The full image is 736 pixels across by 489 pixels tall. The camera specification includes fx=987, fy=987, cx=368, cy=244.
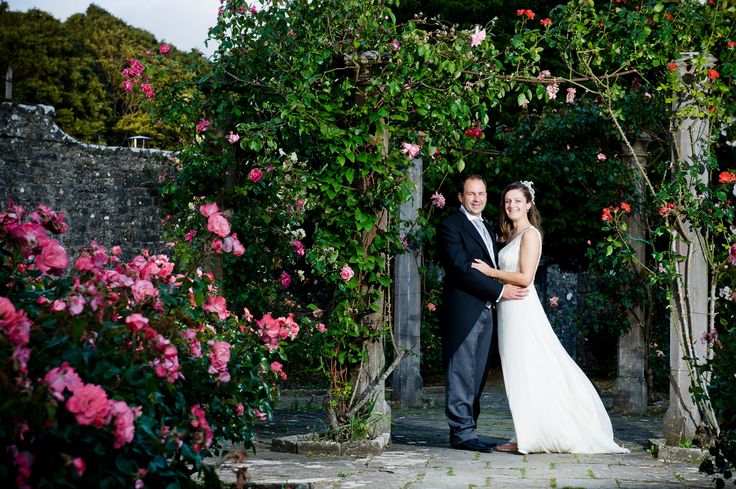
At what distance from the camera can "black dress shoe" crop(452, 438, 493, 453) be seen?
6773 millimetres

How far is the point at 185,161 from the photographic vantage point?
27.4ft

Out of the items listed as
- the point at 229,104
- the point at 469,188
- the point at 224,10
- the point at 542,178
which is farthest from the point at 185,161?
the point at 542,178

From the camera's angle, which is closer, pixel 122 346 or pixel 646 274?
pixel 122 346

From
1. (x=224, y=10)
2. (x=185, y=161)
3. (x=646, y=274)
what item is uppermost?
(x=224, y=10)

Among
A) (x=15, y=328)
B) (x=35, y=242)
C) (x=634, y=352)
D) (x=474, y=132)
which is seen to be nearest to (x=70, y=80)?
(x=634, y=352)

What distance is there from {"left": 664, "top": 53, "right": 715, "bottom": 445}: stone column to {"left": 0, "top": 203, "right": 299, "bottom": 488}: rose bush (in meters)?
3.42

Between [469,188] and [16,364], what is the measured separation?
4721 mm

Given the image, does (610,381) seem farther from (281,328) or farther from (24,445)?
(24,445)

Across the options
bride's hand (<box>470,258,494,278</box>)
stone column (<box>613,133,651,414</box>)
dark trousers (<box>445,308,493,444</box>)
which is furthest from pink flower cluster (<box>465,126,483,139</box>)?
stone column (<box>613,133,651,414</box>)

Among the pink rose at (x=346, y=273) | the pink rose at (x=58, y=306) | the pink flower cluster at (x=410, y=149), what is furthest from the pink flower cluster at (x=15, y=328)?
the pink flower cluster at (x=410, y=149)

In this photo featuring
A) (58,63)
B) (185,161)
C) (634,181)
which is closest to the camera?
(185,161)

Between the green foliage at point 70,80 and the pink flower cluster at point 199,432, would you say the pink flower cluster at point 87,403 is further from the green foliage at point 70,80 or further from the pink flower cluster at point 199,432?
the green foliage at point 70,80

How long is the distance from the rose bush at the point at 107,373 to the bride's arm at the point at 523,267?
9.39ft

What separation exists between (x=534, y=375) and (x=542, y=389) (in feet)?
0.36
